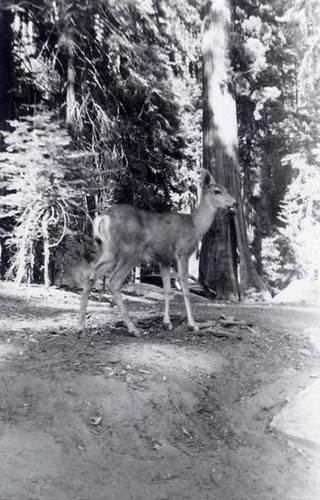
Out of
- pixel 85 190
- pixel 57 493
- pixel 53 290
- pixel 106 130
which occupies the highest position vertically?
pixel 106 130

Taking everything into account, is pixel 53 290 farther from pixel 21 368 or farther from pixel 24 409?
pixel 24 409

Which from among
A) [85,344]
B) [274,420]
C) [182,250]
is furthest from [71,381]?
[182,250]

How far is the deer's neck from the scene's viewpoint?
894cm

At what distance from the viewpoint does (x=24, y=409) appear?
5.13 meters

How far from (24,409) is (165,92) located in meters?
10.6

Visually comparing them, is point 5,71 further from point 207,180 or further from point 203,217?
point 203,217

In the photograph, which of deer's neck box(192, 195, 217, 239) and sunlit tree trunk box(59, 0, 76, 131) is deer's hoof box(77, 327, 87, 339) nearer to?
deer's neck box(192, 195, 217, 239)

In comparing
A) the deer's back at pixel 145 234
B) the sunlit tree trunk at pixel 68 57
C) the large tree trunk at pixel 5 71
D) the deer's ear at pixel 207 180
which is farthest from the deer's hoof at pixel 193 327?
the large tree trunk at pixel 5 71

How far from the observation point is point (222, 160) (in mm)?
13594

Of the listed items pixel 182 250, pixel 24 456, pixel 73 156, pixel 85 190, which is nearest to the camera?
pixel 24 456

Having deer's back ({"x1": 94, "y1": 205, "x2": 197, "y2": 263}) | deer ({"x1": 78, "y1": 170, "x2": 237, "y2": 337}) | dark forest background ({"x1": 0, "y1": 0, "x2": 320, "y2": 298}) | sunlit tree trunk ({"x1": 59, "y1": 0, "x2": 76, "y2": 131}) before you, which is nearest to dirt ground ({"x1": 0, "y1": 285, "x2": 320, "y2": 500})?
deer ({"x1": 78, "y1": 170, "x2": 237, "y2": 337})

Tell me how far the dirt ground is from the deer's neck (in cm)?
170

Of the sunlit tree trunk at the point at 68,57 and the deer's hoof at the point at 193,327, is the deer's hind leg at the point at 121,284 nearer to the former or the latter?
the deer's hoof at the point at 193,327

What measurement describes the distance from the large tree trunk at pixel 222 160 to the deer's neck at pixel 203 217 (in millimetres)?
4079
